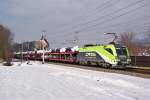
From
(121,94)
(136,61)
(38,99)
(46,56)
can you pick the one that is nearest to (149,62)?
(136,61)

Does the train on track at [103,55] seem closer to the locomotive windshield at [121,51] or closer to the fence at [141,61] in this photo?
the locomotive windshield at [121,51]

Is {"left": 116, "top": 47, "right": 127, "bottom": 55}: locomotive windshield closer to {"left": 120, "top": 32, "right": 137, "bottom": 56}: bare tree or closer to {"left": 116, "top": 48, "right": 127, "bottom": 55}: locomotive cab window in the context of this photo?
{"left": 116, "top": 48, "right": 127, "bottom": 55}: locomotive cab window

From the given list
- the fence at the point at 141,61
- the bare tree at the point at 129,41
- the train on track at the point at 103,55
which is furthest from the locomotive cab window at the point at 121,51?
the bare tree at the point at 129,41

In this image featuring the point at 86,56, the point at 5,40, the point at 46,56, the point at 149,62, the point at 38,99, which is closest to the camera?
the point at 38,99

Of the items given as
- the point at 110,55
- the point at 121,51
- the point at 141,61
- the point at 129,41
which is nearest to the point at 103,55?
the point at 110,55

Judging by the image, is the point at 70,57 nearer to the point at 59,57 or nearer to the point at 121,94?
the point at 59,57

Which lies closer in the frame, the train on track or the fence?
the train on track

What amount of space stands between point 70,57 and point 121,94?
44603mm

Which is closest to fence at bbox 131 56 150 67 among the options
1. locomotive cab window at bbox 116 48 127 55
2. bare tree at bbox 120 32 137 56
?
locomotive cab window at bbox 116 48 127 55

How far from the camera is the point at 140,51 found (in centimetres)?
9794

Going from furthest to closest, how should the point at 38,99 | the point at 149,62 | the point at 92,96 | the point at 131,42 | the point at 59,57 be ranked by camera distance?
Result: the point at 131,42
the point at 59,57
the point at 149,62
the point at 92,96
the point at 38,99

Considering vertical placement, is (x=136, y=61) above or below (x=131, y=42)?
below

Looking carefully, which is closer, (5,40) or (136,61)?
Answer: (136,61)

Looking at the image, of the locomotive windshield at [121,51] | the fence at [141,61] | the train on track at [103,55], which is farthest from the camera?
the fence at [141,61]
